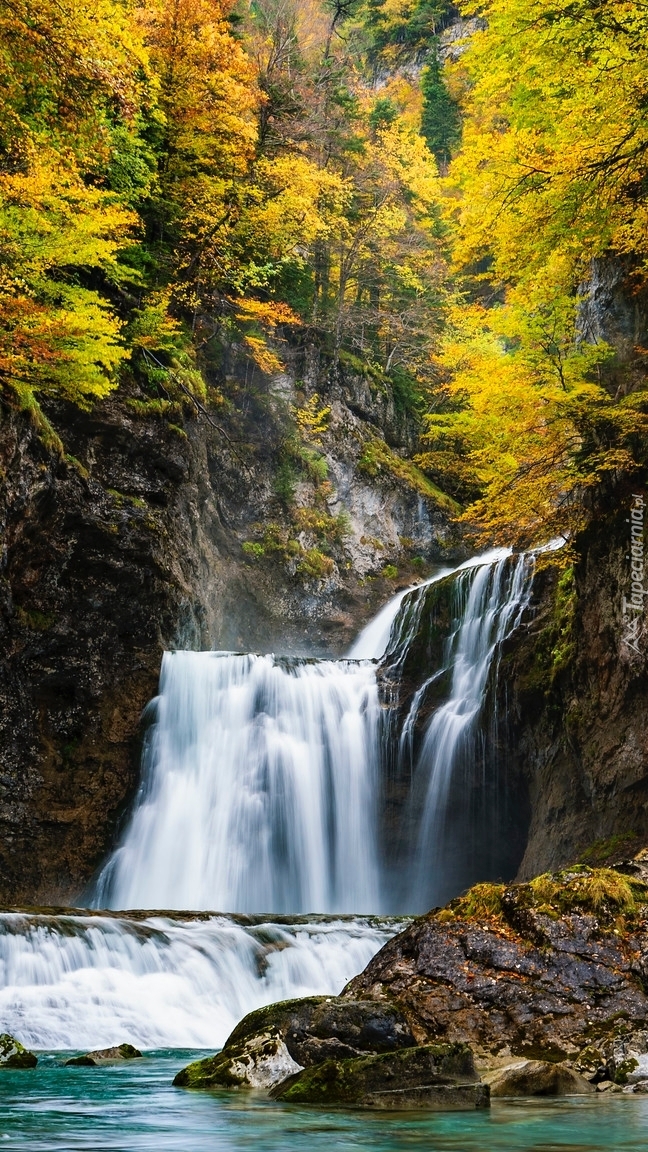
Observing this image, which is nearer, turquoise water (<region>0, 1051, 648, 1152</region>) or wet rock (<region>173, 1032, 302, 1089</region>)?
turquoise water (<region>0, 1051, 648, 1152</region>)

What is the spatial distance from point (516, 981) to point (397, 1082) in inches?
64.1

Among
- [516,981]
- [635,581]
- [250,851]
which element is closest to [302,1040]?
[516,981]

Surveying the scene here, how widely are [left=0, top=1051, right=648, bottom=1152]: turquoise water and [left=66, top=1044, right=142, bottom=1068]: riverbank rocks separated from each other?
1.45 meters

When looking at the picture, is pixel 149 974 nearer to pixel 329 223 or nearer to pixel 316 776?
pixel 316 776

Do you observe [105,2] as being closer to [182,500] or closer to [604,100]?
[604,100]

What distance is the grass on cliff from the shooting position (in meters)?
7.19

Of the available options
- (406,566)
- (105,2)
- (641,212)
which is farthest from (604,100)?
(406,566)

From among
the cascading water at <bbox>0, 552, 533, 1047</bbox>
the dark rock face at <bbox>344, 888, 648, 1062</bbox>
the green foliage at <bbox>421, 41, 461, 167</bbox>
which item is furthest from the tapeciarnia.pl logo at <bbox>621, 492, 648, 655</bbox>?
the green foliage at <bbox>421, 41, 461, 167</bbox>

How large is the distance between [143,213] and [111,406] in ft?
21.1

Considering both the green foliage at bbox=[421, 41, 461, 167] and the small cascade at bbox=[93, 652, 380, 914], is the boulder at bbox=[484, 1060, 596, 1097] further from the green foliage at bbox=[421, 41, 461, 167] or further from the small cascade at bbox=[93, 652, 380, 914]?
the green foliage at bbox=[421, 41, 461, 167]

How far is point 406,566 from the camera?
26594 mm

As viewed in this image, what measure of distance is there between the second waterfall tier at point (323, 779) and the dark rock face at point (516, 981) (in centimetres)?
978

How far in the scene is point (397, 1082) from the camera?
5293 mm

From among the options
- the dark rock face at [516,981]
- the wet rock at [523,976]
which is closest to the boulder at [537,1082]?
the wet rock at [523,976]
